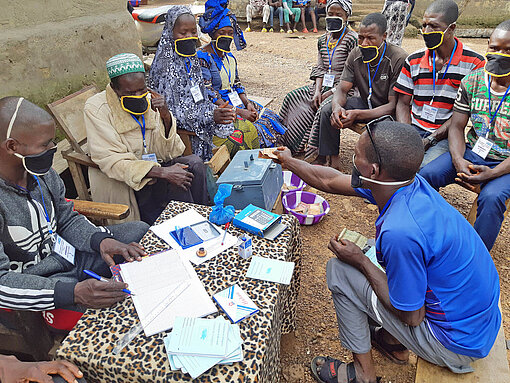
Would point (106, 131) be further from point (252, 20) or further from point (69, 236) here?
point (252, 20)

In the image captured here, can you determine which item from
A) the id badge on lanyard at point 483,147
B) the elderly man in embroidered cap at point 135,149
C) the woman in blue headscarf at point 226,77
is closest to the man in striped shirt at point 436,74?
the id badge on lanyard at point 483,147

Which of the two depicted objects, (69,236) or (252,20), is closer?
(69,236)

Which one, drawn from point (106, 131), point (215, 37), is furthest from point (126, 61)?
point (215, 37)

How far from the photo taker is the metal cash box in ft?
10.3

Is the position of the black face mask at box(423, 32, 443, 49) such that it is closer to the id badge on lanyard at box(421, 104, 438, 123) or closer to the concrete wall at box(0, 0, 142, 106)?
the id badge on lanyard at box(421, 104, 438, 123)

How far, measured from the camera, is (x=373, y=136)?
1.91 meters

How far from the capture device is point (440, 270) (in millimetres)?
1778

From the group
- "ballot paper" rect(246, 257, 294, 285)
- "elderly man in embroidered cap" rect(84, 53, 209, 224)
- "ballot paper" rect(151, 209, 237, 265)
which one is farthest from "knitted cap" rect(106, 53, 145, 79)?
"ballot paper" rect(246, 257, 294, 285)

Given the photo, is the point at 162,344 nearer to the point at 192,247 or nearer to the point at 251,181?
the point at 192,247

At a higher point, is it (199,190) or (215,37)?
(215,37)

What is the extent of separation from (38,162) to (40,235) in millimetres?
452

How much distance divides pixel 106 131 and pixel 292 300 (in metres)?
1.99

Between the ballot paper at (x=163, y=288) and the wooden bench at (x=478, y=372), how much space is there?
1151mm

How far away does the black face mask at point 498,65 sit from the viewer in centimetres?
301
